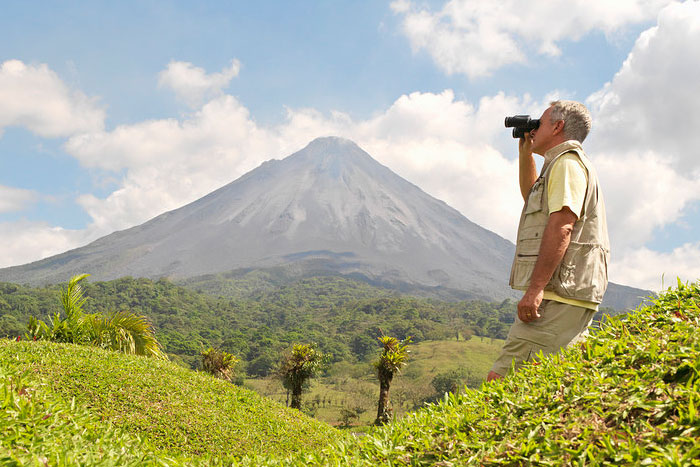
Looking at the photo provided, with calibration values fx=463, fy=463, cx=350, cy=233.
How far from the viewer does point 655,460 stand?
57.8 inches

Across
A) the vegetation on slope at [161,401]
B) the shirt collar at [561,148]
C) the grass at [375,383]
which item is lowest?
the grass at [375,383]

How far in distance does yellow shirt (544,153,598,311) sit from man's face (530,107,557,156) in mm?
358

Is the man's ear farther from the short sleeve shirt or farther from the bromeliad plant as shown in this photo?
the bromeliad plant

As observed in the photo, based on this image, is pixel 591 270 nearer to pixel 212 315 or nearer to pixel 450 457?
pixel 450 457

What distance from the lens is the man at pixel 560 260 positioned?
278cm

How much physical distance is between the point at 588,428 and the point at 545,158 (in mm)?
1962

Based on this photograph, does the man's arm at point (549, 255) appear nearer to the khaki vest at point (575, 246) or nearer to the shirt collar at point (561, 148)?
the khaki vest at point (575, 246)

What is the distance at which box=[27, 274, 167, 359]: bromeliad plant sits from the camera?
326 inches

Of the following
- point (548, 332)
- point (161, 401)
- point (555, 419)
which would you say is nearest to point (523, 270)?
point (548, 332)

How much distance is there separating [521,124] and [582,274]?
4.45 ft

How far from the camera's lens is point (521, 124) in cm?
361

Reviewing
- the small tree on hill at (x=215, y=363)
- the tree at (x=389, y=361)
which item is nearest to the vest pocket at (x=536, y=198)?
the small tree on hill at (x=215, y=363)

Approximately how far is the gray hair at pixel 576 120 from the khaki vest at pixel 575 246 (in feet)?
0.44

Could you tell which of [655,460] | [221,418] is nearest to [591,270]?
[655,460]
